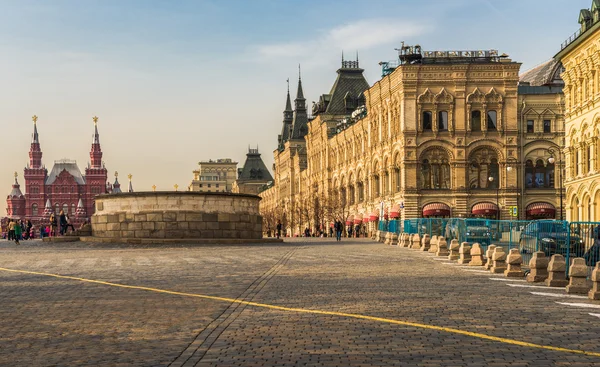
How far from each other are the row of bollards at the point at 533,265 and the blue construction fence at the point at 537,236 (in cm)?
44

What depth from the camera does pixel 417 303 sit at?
14.9 metres

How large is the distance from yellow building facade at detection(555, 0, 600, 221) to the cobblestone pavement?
2800cm

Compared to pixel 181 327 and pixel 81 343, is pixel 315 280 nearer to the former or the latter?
pixel 181 327

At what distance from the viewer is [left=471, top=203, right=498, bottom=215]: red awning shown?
232ft

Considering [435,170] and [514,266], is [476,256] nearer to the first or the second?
[514,266]

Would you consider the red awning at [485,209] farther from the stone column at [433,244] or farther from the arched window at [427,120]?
the stone column at [433,244]

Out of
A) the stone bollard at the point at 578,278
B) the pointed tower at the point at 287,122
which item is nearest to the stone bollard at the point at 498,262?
the stone bollard at the point at 578,278

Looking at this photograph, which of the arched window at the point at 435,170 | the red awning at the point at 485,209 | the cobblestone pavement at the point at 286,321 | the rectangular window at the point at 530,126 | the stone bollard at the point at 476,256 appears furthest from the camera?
the rectangular window at the point at 530,126

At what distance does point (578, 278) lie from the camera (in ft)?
56.0

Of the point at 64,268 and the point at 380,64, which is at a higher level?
the point at 380,64

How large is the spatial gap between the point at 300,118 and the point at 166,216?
96.0 metres

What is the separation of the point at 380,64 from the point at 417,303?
6850cm

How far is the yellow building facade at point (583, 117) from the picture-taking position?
4706cm

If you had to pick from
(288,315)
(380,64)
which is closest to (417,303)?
(288,315)
